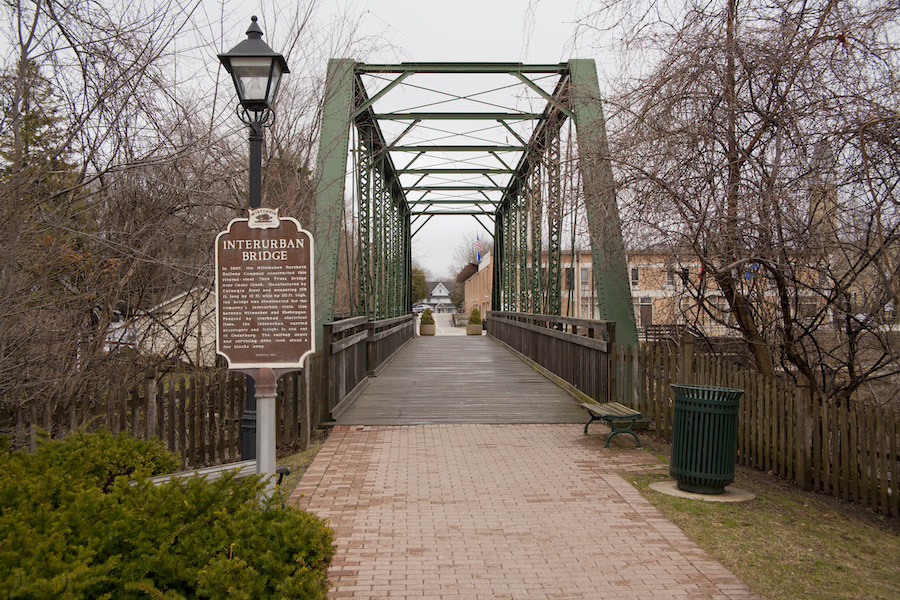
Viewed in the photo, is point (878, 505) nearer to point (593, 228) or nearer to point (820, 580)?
point (820, 580)

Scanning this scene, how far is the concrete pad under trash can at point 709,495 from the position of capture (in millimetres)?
5750

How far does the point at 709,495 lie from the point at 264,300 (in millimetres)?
3976

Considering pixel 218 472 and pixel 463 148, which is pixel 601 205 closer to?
pixel 218 472

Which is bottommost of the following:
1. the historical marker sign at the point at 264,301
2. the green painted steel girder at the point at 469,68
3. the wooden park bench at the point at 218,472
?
the wooden park bench at the point at 218,472

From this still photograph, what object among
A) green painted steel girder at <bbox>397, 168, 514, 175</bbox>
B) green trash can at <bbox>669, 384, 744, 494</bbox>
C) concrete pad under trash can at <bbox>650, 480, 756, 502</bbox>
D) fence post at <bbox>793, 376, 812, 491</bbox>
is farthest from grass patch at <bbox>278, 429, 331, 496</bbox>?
green painted steel girder at <bbox>397, 168, 514, 175</bbox>

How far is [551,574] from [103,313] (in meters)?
4.89

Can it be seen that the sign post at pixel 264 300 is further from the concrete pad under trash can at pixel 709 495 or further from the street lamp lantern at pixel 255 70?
the concrete pad under trash can at pixel 709 495

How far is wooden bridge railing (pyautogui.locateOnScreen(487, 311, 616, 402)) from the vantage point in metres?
9.08

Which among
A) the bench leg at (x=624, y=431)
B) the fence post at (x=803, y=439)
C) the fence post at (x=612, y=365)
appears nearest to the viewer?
the fence post at (x=803, y=439)

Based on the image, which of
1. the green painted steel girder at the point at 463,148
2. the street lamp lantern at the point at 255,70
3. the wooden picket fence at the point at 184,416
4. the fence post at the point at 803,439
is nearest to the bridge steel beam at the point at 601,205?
the fence post at the point at 803,439

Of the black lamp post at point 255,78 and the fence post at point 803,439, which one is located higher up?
the black lamp post at point 255,78

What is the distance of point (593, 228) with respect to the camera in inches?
314

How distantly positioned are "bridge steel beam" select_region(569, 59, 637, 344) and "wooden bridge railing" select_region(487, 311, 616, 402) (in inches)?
16.6

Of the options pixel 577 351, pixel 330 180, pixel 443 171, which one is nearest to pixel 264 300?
pixel 330 180
